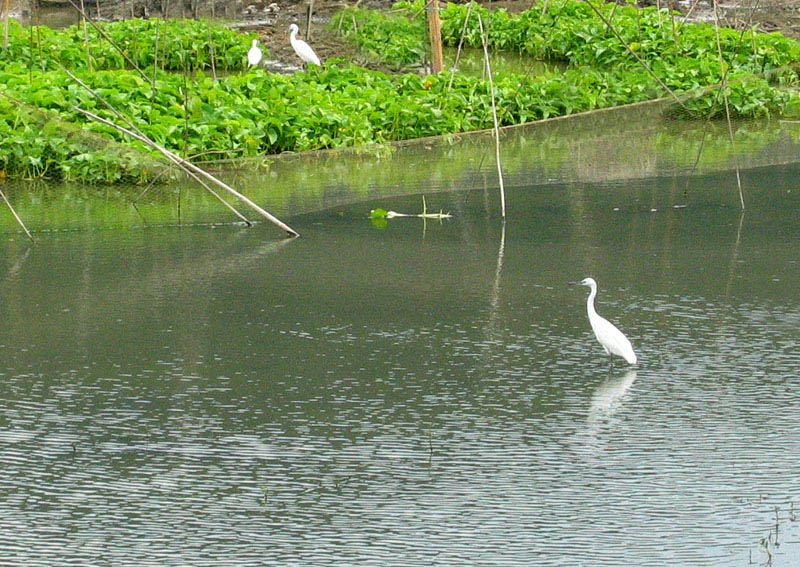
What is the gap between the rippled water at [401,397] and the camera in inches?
163

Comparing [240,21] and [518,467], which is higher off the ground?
[240,21]

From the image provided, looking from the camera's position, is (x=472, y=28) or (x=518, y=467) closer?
(x=518, y=467)

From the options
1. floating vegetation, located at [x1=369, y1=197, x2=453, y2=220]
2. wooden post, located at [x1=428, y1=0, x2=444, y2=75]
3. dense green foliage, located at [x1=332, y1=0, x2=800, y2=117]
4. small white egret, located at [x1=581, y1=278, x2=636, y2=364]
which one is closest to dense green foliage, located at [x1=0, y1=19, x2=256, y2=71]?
dense green foliage, located at [x1=332, y1=0, x2=800, y2=117]

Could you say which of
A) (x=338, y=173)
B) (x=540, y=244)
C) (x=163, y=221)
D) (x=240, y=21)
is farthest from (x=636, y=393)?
(x=240, y=21)

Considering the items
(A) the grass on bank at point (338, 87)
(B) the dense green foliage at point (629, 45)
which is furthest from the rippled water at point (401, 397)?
(B) the dense green foliage at point (629, 45)

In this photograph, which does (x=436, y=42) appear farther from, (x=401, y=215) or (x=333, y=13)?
(x=401, y=215)

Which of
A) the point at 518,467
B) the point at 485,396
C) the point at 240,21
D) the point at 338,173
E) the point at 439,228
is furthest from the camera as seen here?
the point at 240,21

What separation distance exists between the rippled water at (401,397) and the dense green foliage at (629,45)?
5.55 m

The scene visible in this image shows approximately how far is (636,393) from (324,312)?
1946 millimetres

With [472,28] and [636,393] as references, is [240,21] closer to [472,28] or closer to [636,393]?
[472,28]

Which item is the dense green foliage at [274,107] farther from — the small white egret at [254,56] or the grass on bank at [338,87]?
the small white egret at [254,56]

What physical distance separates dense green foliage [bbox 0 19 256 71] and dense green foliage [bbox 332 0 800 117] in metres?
1.68

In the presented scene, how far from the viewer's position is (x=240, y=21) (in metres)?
20.1

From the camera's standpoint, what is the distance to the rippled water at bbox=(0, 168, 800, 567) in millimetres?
4133
